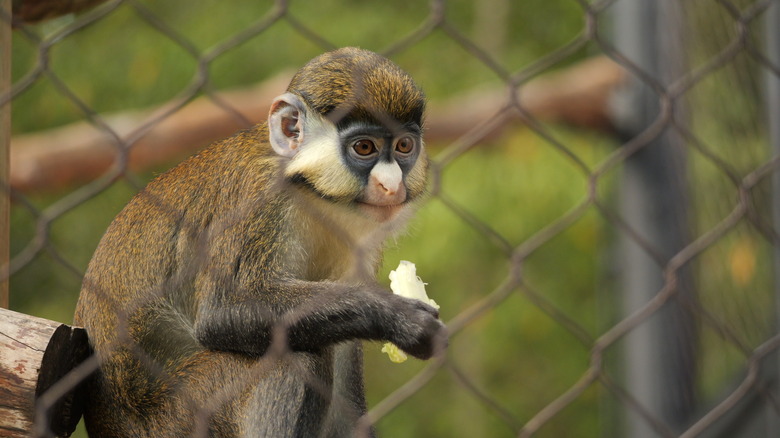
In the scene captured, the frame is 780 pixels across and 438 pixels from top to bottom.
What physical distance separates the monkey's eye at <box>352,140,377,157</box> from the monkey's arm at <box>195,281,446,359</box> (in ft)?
0.76

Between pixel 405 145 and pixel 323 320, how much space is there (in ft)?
1.15

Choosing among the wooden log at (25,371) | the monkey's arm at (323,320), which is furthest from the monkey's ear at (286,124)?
the wooden log at (25,371)

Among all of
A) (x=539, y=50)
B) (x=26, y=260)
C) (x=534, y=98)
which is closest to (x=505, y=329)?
(x=539, y=50)

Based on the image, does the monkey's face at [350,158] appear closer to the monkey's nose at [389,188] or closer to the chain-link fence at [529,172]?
the monkey's nose at [389,188]

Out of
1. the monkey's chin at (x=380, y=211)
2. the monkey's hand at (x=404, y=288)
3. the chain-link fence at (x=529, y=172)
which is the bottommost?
the chain-link fence at (x=529, y=172)

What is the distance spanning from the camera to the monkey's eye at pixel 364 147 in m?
1.63

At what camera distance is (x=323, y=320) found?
1568 mm

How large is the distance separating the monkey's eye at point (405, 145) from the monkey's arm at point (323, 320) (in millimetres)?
257

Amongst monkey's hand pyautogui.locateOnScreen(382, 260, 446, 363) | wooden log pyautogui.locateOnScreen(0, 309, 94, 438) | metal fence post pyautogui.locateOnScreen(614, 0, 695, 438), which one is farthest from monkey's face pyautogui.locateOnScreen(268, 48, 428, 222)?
metal fence post pyautogui.locateOnScreen(614, 0, 695, 438)

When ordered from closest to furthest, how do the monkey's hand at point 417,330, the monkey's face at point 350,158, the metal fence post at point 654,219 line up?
the monkey's hand at point 417,330 < the monkey's face at point 350,158 < the metal fence post at point 654,219

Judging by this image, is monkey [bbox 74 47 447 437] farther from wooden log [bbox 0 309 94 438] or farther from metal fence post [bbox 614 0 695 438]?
metal fence post [bbox 614 0 695 438]

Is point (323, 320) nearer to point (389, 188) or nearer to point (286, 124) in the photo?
point (389, 188)

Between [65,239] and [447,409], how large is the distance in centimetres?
205

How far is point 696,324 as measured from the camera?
2.94 meters
